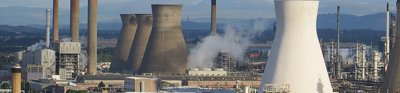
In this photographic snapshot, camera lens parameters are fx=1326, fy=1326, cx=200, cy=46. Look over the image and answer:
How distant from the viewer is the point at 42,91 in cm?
4506

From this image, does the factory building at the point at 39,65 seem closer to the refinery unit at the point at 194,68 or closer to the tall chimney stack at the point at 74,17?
the refinery unit at the point at 194,68

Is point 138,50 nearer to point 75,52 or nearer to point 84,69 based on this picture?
point 84,69

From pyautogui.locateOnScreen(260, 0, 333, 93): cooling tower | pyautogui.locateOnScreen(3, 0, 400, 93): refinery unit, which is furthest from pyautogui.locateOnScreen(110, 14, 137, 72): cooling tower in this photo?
pyautogui.locateOnScreen(260, 0, 333, 93): cooling tower

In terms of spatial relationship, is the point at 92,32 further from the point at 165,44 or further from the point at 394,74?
the point at 394,74

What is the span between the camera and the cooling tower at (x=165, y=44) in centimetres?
5097

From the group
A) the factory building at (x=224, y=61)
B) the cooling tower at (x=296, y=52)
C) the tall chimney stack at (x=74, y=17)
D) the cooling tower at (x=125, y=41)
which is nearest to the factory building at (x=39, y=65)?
the tall chimney stack at (x=74, y=17)

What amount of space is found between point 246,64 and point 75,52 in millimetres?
17483

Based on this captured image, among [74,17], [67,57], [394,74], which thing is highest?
[74,17]

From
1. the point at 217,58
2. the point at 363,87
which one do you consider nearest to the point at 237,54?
the point at 217,58

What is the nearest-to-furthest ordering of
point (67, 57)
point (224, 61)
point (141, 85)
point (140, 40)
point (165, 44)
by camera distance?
point (141, 85), point (67, 57), point (165, 44), point (140, 40), point (224, 61)

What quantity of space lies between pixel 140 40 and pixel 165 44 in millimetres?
4043

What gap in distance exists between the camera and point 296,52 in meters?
28.7

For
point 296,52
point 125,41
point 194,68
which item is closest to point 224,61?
point 194,68

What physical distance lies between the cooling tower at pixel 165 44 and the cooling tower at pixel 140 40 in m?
3.10
